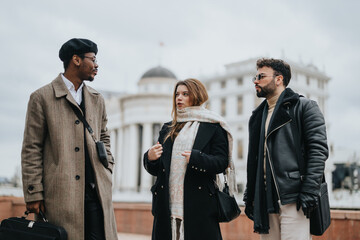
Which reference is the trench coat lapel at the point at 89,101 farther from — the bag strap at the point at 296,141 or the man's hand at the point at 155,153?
the bag strap at the point at 296,141

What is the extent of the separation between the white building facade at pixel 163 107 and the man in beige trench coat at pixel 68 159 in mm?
46205

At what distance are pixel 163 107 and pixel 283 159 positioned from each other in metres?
49.2

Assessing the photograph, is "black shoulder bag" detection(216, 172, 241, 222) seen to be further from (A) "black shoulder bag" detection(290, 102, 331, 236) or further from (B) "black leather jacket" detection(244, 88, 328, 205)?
(A) "black shoulder bag" detection(290, 102, 331, 236)

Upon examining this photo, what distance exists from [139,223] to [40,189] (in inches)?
223

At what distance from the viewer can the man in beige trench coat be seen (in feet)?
10.6

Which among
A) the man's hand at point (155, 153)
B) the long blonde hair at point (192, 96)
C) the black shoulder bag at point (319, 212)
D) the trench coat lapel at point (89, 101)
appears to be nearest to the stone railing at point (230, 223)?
the black shoulder bag at point (319, 212)

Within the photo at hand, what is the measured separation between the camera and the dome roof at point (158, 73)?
2322 inches

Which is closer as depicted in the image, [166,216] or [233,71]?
[166,216]

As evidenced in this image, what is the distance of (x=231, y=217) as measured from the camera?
3.63 meters

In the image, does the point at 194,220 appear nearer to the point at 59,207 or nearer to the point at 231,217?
the point at 231,217

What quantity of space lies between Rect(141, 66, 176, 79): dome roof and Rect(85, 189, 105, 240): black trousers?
55873 millimetres

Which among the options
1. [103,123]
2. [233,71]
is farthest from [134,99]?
[103,123]

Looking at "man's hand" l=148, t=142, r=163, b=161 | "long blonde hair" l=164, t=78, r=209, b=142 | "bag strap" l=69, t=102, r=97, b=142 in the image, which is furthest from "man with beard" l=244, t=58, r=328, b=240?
"bag strap" l=69, t=102, r=97, b=142

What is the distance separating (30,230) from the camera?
3.08 metres
